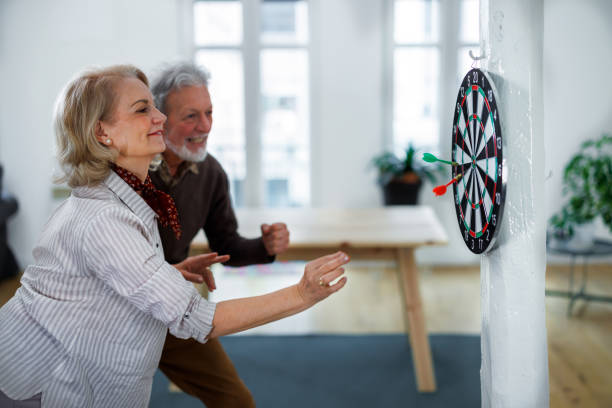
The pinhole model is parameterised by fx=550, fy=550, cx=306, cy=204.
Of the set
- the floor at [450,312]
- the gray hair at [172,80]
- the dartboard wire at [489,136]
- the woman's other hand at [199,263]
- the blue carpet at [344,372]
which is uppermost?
the gray hair at [172,80]

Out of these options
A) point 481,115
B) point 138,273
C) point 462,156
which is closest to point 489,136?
point 481,115

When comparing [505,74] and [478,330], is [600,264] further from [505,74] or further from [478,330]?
[505,74]

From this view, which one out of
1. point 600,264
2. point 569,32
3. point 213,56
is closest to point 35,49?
point 213,56

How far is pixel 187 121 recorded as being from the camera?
5.88 feet

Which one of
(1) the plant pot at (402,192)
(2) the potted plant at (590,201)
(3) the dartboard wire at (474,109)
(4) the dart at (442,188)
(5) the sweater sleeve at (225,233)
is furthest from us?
(1) the plant pot at (402,192)

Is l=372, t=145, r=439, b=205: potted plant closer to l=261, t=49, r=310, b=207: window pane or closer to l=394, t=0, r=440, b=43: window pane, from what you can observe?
l=261, t=49, r=310, b=207: window pane

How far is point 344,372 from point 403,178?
1.95 m

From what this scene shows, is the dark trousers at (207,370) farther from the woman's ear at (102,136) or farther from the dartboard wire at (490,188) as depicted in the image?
the dartboard wire at (490,188)

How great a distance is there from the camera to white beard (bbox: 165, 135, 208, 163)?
1.80 metres

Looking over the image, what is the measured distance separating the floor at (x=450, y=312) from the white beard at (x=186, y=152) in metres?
1.94

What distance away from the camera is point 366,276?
4.69 metres

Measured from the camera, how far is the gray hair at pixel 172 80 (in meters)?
1.79

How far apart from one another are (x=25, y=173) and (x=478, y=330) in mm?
3815

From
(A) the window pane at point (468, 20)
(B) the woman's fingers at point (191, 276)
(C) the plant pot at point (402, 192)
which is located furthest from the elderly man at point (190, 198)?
(A) the window pane at point (468, 20)
